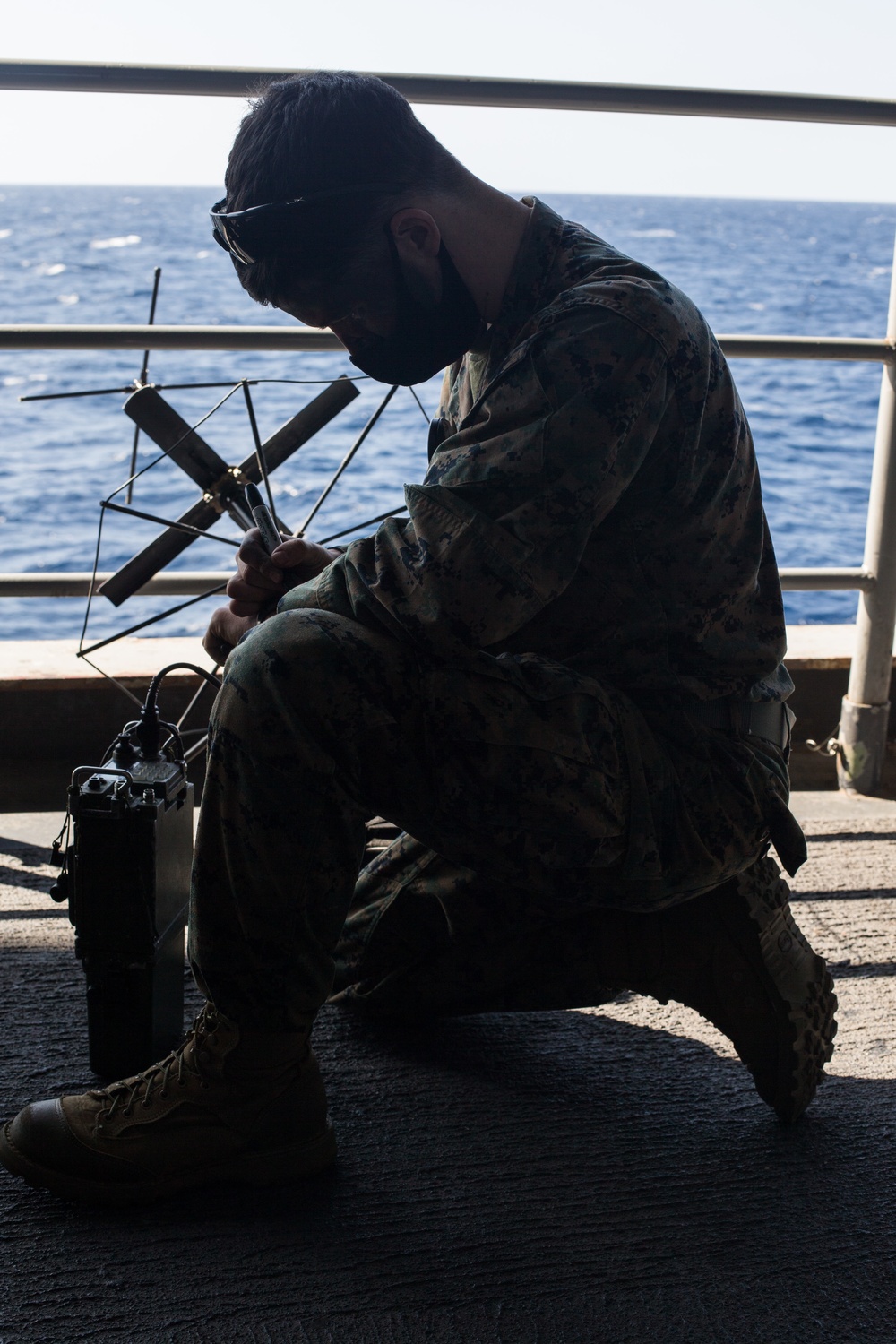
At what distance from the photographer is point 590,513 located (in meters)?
1.20

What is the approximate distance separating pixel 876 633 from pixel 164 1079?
1676 millimetres

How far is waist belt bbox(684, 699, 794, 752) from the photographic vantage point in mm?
1380

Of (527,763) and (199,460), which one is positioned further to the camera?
(199,460)

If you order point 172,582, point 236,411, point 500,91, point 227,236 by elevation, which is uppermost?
point 500,91

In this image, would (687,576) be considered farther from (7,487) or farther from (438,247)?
(7,487)

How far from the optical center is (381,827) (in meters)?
1.87

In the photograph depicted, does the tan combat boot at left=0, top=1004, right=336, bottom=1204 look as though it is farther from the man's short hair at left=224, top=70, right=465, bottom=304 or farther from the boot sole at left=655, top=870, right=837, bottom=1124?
the man's short hair at left=224, top=70, right=465, bottom=304

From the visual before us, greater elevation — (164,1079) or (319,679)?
(319,679)

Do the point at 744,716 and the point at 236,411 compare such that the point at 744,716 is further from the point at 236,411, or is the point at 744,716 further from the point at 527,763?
the point at 236,411

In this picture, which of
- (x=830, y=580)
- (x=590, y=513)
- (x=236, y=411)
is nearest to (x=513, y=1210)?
(x=590, y=513)

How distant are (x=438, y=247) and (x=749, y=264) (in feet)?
160

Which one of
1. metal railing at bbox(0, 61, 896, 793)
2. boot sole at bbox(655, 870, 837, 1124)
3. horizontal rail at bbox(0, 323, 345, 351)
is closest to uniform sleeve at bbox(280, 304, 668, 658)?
boot sole at bbox(655, 870, 837, 1124)

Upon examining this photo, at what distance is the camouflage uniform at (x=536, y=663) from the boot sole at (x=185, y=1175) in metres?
0.16

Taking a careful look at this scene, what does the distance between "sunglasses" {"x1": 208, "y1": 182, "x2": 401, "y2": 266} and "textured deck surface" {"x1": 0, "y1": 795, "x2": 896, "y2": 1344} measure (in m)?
0.98
